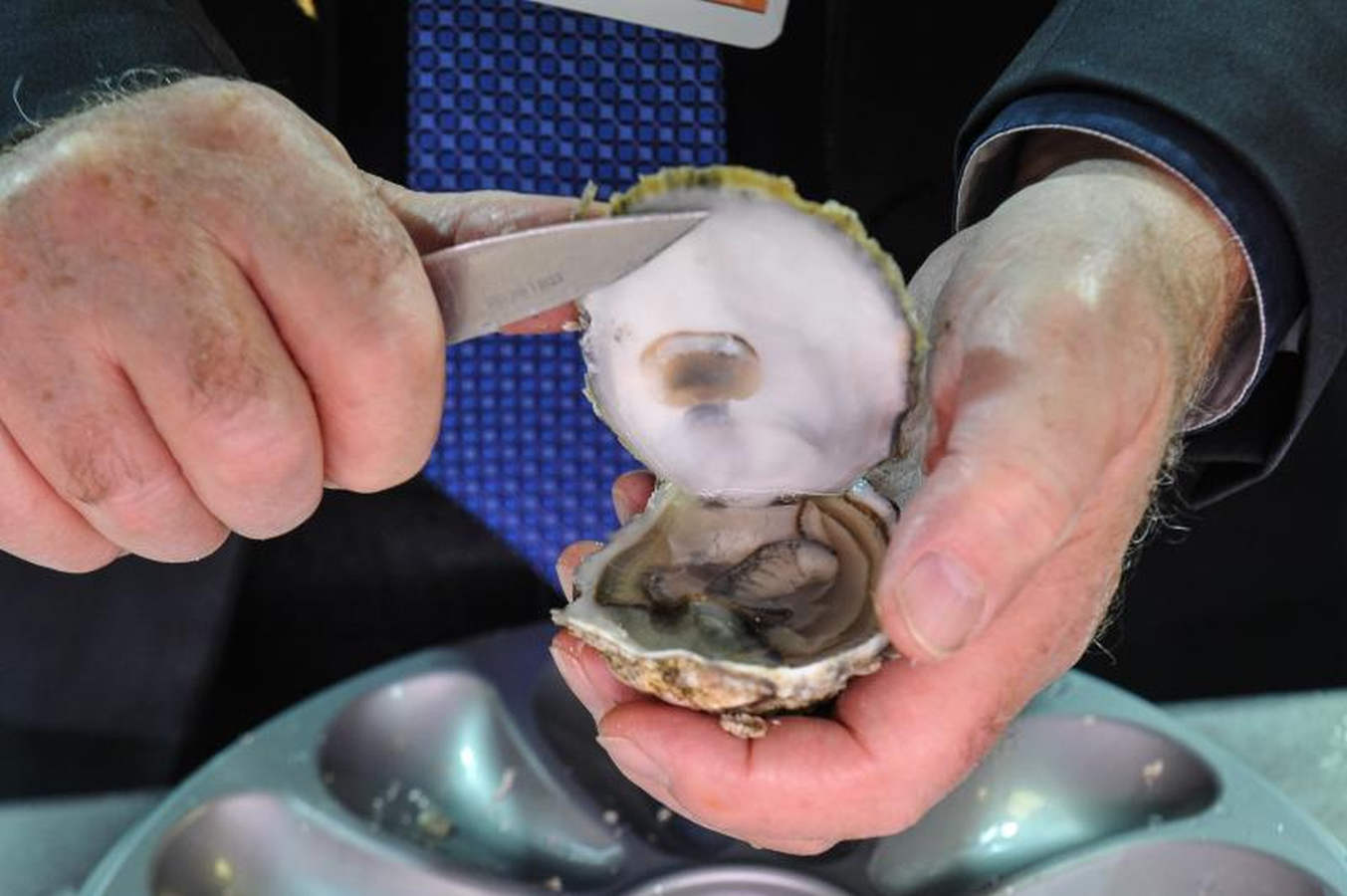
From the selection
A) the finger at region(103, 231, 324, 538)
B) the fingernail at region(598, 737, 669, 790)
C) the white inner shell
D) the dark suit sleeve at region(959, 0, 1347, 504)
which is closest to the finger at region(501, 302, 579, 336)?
the white inner shell

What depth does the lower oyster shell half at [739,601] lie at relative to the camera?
66cm

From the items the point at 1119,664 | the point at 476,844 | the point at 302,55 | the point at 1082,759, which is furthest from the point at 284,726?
the point at 1119,664

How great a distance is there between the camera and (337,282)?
590mm

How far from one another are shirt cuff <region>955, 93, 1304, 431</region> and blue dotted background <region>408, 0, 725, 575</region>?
14.2 inches

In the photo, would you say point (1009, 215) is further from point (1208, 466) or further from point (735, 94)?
point (735, 94)

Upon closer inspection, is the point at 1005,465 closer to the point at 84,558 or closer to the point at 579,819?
the point at 84,558

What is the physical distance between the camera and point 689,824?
3.34ft

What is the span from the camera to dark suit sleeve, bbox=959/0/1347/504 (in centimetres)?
74

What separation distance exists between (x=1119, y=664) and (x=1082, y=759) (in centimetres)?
50

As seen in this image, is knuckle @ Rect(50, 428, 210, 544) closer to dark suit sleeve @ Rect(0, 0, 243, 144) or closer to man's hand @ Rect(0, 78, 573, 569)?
man's hand @ Rect(0, 78, 573, 569)

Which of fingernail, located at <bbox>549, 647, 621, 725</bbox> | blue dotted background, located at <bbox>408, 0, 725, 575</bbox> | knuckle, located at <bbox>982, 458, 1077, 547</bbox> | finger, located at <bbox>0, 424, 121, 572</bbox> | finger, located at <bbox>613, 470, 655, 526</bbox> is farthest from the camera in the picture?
blue dotted background, located at <bbox>408, 0, 725, 575</bbox>

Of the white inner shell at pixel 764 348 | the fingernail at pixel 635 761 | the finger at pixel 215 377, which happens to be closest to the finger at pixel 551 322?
the white inner shell at pixel 764 348

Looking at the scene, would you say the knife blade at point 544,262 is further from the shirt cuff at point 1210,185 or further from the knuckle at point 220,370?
the shirt cuff at point 1210,185

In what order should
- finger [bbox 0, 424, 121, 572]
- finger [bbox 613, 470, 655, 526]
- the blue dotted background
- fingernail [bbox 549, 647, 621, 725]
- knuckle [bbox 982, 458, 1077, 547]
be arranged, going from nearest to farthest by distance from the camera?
knuckle [bbox 982, 458, 1077, 547] < finger [bbox 0, 424, 121, 572] < fingernail [bbox 549, 647, 621, 725] < finger [bbox 613, 470, 655, 526] < the blue dotted background
